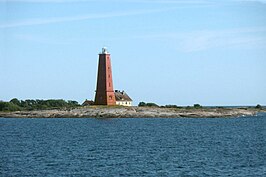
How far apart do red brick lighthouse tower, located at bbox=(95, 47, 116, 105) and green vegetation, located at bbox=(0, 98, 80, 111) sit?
78.6ft

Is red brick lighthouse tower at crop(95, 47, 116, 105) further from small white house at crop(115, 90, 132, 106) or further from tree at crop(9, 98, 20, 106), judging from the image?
tree at crop(9, 98, 20, 106)

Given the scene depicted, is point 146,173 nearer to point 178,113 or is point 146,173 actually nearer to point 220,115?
point 178,113

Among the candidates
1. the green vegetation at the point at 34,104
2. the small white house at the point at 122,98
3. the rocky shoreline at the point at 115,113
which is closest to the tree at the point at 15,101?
the green vegetation at the point at 34,104

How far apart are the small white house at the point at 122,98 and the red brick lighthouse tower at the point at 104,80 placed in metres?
12.3

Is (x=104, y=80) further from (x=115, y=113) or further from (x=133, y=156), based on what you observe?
(x=133, y=156)

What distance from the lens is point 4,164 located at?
40.4 metres

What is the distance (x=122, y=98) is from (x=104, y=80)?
17.3 meters

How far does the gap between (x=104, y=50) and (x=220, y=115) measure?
3120cm

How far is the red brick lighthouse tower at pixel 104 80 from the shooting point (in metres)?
110

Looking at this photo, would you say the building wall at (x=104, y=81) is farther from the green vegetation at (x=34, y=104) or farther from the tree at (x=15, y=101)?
the tree at (x=15, y=101)

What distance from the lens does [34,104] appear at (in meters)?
147

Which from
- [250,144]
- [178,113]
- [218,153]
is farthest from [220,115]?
[218,153]

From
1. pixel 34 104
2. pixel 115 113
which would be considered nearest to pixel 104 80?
pixel 115 113

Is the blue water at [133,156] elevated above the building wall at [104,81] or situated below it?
below
